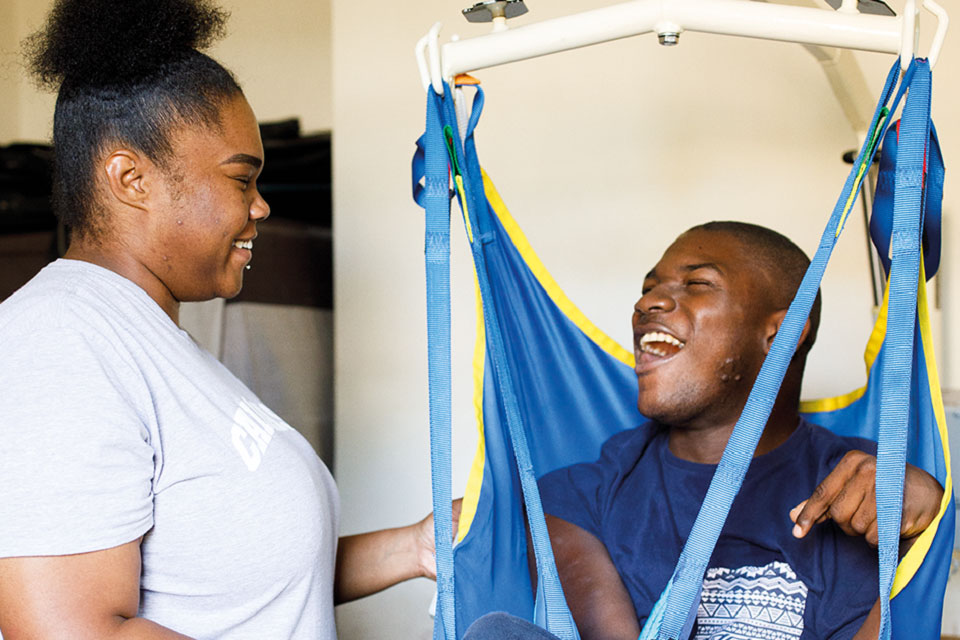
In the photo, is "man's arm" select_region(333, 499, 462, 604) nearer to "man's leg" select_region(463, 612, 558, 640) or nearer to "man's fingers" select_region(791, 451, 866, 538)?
"man's leg" select_region(463, 612, 558, 640)

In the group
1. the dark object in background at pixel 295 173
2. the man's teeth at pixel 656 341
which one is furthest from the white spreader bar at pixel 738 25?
the dark object in background at pixel 295 173

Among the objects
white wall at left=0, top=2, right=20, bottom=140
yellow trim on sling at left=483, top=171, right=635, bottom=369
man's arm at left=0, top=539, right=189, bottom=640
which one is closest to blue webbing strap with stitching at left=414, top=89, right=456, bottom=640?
yellow trim on sling at left=483, top=171, right=635, bottom=369

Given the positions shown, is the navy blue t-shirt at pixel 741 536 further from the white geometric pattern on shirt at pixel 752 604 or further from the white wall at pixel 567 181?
the white wall at pixel 567 181

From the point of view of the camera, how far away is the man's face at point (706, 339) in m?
1.42

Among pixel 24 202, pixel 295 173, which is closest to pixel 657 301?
pixel 295 173

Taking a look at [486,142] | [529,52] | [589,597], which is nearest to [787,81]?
[486,142]

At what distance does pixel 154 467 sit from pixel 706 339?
812mm

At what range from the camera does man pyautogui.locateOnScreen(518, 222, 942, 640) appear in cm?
125

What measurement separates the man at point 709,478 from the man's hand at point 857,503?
0.17 metres

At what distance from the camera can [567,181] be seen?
2.15 m

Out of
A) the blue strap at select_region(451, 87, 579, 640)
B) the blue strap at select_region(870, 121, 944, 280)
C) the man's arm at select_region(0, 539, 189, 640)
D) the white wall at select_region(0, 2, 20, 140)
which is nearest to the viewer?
the man's arm at select_region(0, 539, 189, 640)

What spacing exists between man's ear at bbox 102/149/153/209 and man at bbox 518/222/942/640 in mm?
749

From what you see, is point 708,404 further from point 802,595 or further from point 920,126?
point 920,126

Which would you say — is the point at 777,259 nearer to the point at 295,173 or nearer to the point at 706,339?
the point at 706,339
